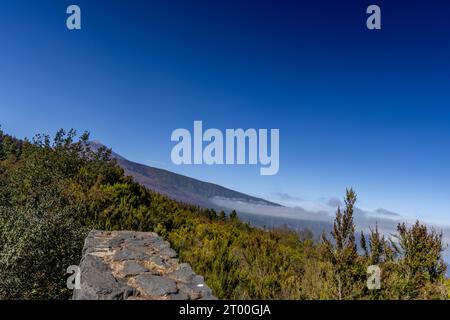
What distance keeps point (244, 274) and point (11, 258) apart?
4.19 metres

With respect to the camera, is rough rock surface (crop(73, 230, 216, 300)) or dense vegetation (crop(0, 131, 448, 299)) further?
dense vegetation (crop(0, 131, 448, 299))

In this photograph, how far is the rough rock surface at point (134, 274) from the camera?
14.0ft

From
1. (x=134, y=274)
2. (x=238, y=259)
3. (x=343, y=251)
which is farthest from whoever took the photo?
(x=238, y=259)

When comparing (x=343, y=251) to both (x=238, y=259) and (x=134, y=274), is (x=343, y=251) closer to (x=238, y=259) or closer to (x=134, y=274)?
(x=238, y=259)

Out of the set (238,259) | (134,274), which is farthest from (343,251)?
(134,274)

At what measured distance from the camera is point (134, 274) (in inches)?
198

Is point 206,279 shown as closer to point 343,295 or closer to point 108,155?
point 343,295

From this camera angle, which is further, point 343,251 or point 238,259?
point 238,259

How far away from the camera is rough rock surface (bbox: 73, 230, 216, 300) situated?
427 cm

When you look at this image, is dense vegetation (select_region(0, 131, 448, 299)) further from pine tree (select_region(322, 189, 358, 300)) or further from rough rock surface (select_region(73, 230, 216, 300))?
rough rock surface (select_region(73, 230, 216, 300))

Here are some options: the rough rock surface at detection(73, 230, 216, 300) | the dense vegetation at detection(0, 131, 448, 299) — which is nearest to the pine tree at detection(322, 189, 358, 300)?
the dense vegetation at detection(0, 131, 448, 299)

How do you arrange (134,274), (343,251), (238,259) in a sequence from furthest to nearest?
(238,259) < (343,251) < (134,274)

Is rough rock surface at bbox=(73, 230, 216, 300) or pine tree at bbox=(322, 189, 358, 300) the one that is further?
pine tree at bbox=(322, 189, 358, 300)
